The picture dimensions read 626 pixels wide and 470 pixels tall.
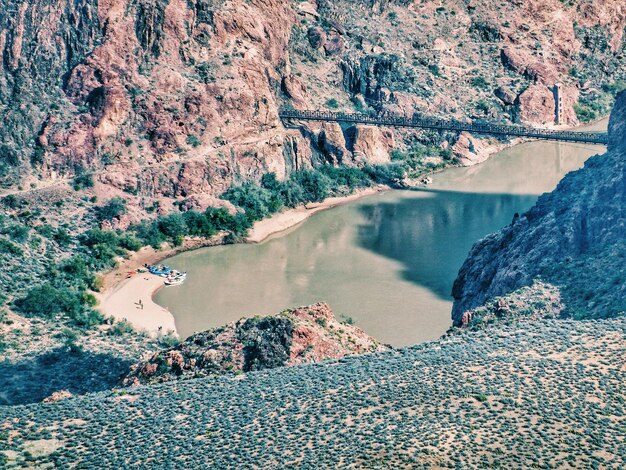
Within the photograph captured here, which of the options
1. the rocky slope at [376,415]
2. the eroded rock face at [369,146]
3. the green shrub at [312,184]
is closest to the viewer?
the rocky slope at [376,415]

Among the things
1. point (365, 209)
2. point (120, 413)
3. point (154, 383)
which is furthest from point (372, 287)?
point (120, 413)

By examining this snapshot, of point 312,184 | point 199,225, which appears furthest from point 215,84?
point 199,225

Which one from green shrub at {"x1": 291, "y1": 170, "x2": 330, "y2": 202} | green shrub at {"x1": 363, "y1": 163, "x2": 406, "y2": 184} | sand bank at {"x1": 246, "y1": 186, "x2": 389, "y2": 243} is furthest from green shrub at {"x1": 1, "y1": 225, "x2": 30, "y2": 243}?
green shrub at {"x1": 363, "y1": 163, "x2": 406, "y2": 184}

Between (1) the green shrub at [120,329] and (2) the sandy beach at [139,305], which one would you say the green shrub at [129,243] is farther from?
(1) the green shrub at [120,329]

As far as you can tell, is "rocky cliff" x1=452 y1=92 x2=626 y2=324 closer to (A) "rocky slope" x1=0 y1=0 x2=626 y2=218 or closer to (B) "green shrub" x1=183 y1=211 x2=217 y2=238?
(B) "green shrub" x1=183 y1=211 x2=217 y2=238

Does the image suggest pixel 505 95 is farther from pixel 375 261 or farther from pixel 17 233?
pixel 17 233

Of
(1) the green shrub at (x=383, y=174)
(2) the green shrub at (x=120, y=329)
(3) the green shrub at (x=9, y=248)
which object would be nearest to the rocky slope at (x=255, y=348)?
(2) the green shrub at (x=120, y=329)
